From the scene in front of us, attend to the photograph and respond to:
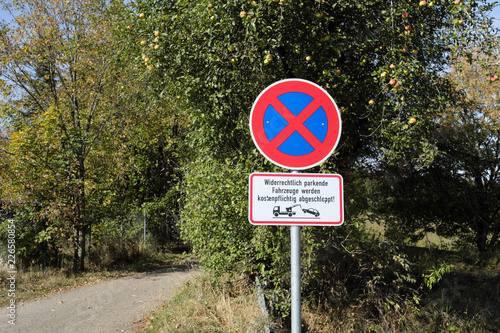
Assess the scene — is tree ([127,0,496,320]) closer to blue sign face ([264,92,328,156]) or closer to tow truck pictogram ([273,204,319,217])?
blue sign face ([264,92,328,156])

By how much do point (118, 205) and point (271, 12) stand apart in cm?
1070

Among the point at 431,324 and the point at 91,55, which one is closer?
the point at 431,324

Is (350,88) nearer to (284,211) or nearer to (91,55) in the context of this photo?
(284,211)

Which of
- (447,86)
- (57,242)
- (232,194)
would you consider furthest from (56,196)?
(447,86)

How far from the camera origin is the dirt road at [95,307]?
7.02 metres

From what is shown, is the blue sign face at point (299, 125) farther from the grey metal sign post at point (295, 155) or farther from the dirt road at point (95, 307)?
the dirt road at point (95, 307)

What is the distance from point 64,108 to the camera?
12.7 metres

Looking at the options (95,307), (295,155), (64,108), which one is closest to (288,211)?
(295,155)

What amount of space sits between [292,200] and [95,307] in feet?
25.0

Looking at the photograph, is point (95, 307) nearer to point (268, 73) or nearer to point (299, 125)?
point (268, 73)

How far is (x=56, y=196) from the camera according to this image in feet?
37.0

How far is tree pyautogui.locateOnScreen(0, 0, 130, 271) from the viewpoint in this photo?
35.9 feet

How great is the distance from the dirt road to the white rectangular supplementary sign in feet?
18.0

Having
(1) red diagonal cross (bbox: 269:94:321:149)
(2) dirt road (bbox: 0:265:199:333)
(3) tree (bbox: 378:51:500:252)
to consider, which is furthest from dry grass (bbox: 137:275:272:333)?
(3) tree (bbox: 378:51:500:252)
